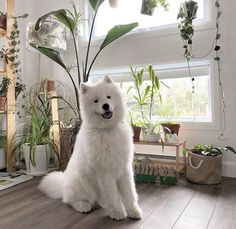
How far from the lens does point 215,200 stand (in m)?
1.78

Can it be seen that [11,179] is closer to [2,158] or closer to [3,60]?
[2,158]

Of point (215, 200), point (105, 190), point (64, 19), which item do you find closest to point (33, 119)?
point (64, 19)

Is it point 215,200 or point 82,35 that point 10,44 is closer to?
point 82,35

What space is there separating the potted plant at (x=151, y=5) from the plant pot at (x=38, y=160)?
178 cm

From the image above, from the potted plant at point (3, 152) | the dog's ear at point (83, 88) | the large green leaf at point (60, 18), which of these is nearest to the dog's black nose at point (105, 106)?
the dog's ear at point (83, 88)

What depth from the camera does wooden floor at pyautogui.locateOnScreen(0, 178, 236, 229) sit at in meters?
1.47

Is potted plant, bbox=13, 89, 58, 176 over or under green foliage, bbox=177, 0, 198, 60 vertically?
under

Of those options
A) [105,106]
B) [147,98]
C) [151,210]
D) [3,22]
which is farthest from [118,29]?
[151,210]

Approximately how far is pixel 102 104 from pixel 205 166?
1.15 m

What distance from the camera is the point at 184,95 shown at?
2766mm

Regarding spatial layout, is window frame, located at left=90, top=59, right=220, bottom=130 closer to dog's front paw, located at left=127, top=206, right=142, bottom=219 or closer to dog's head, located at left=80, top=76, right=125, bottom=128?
dog's head, located at left=80, top=76, right=125, bottom=128

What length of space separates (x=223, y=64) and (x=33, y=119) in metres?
1.98

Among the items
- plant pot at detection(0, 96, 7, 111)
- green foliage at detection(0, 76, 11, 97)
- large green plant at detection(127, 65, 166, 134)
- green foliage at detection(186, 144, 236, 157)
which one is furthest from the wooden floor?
green foliage at detection(0, 76, 11, 97)

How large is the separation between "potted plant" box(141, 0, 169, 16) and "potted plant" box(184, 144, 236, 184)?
4.97ft
